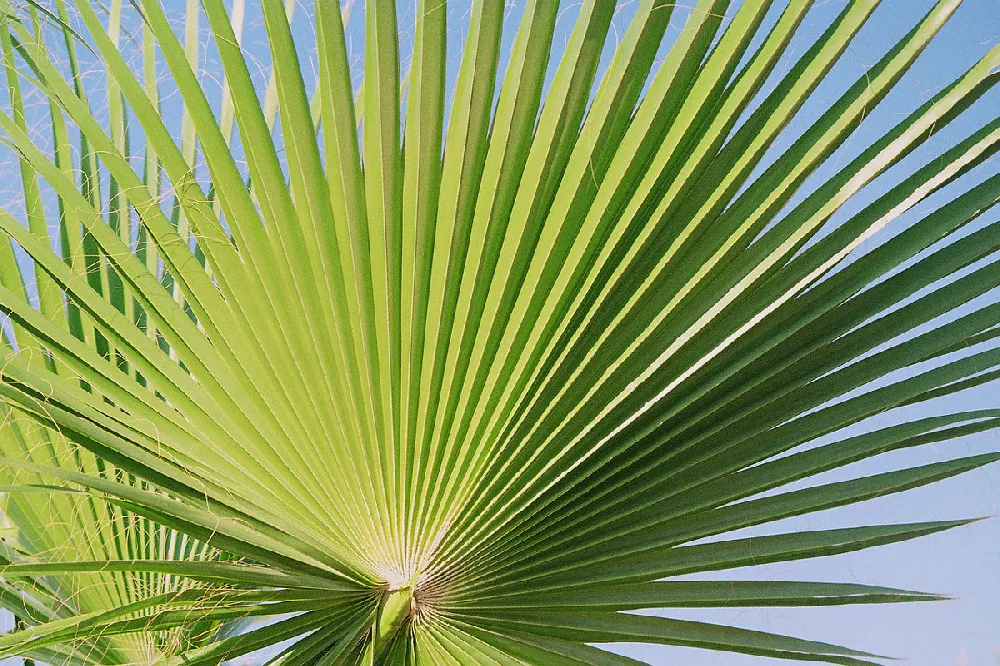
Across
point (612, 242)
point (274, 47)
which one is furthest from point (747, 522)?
point (274, 47)

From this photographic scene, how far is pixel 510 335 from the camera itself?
56.8 inches

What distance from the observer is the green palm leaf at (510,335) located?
4.16 ft

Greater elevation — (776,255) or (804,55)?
(804,55)

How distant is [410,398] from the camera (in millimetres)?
1477

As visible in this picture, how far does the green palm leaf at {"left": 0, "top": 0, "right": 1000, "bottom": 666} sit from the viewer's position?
1.27m

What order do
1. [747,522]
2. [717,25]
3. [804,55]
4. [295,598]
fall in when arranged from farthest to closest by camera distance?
1. [747,522]
2. [295,598]
3. [804,55]
4. [717,25]

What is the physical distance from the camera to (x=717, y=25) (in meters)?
1.16

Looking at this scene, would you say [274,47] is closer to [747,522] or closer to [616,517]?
[616,517]

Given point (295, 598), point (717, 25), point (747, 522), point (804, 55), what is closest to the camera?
point (717, 25)

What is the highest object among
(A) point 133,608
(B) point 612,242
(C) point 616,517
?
(B) point 612,242

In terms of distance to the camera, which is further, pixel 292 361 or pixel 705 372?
pixel 292 361

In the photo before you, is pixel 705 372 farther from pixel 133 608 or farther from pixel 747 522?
pixel 133 608

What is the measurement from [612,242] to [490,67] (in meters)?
0.34

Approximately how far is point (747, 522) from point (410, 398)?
659mm
